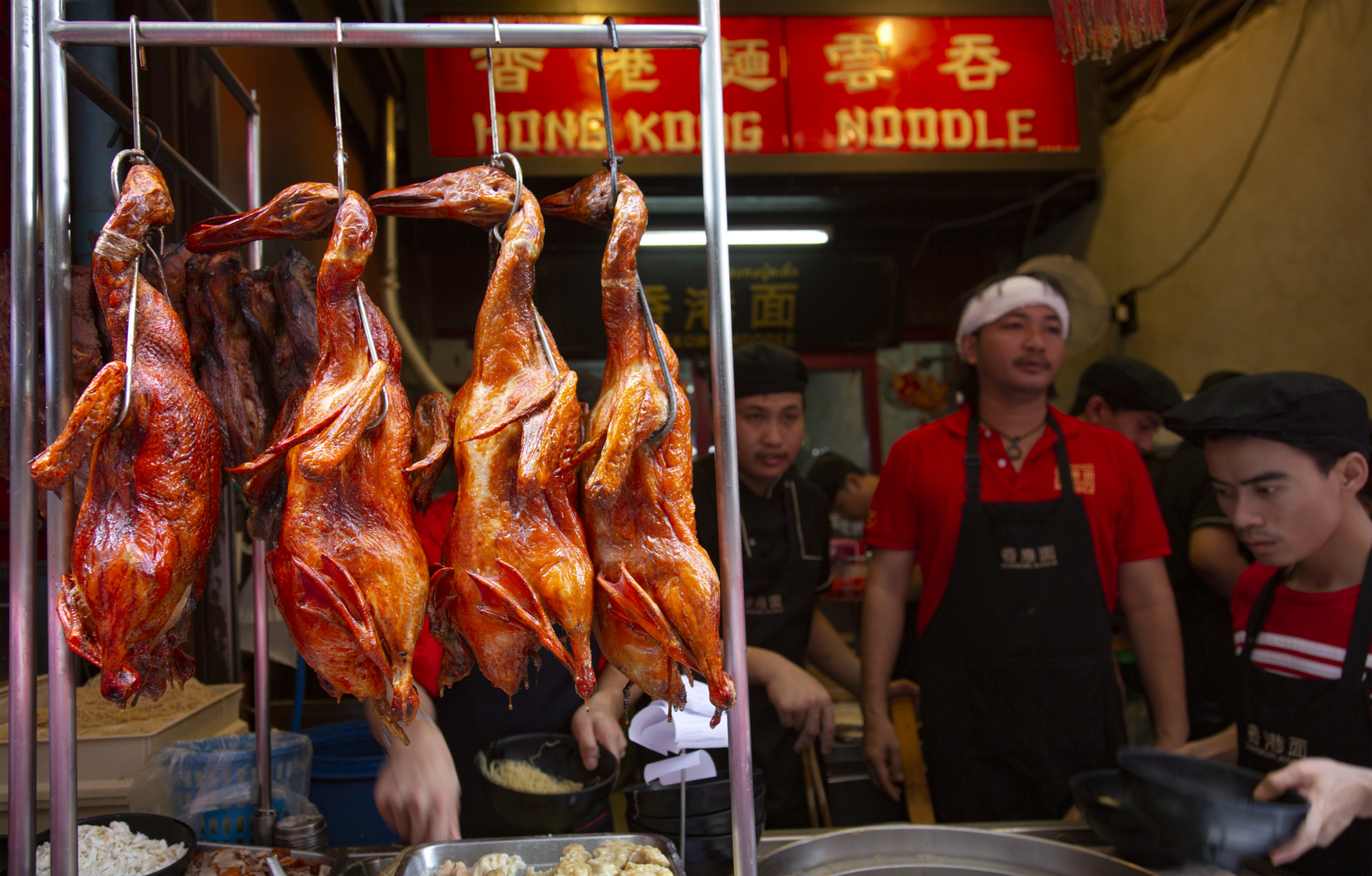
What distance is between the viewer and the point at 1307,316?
12.7 feet

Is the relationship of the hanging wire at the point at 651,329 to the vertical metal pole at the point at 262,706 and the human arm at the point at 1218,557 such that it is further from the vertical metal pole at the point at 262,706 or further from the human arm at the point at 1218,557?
the human arm at the point at 1218,557

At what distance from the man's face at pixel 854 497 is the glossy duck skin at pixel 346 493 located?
4529 millimetres

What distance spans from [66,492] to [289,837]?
882 mm

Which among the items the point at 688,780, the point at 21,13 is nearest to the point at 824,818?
the point at 688,780

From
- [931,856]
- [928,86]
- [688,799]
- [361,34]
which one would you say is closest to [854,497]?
[928,86]

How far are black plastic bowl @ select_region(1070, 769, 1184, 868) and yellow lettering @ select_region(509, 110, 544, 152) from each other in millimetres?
3820

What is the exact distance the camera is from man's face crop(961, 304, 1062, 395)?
9.19 feet

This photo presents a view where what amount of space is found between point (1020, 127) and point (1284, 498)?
3.21 m

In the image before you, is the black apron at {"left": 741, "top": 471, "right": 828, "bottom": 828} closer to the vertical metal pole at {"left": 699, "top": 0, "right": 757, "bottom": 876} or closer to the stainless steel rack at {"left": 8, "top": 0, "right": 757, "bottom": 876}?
the vertical metal pole at {"left": 699, "top": 0, "right": 757, "bottom": 876}

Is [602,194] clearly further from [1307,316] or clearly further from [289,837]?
[1307,316]

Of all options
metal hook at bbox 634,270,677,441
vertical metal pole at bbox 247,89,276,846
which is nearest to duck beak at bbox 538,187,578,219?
metal hook at bbox 634,270,677,441

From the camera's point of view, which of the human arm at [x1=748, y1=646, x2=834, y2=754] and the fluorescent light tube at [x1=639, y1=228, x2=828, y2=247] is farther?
the fluorescent light tube at [x1=639, y1=228, x2=828, y2=247]

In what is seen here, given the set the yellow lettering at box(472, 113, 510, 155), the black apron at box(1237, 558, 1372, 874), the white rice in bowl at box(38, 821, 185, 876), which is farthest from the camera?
the yellow lettering at box(472, 113, 510, 155)

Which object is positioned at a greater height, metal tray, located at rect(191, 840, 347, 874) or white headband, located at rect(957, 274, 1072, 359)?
white headband, located at rect(957, 274, 1072, 359)
